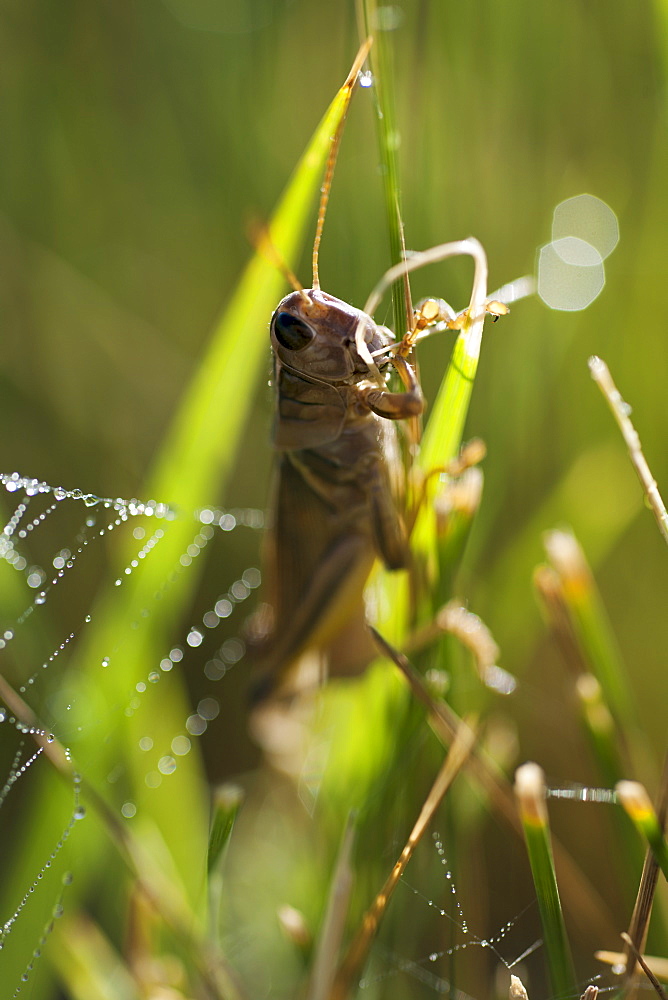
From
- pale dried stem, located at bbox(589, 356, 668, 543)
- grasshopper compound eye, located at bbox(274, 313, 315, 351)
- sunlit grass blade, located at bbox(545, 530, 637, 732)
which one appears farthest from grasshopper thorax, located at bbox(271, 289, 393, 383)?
sunlit grass blade, located at bbox(545, 530, 637, 732)

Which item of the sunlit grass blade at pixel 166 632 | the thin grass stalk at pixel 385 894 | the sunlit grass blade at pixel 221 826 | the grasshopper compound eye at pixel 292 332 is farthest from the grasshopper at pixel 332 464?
the sunlit grass blade at pixel 221 826

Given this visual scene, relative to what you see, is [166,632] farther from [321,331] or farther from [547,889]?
[547,889]

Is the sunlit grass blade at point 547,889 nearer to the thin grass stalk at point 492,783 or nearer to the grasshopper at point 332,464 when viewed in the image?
the thin grass stalk at point 492,783

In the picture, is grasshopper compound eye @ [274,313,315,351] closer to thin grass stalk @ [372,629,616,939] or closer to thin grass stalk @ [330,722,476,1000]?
thin grass stalk @ [372,629,616,939]

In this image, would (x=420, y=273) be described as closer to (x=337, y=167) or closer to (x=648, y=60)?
(x=337, y=167)

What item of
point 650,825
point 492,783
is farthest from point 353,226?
point 650,825

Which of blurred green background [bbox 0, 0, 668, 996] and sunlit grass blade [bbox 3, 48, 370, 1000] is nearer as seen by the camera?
sunlit grass blade [bbox 3, 48, 370, 1000]
